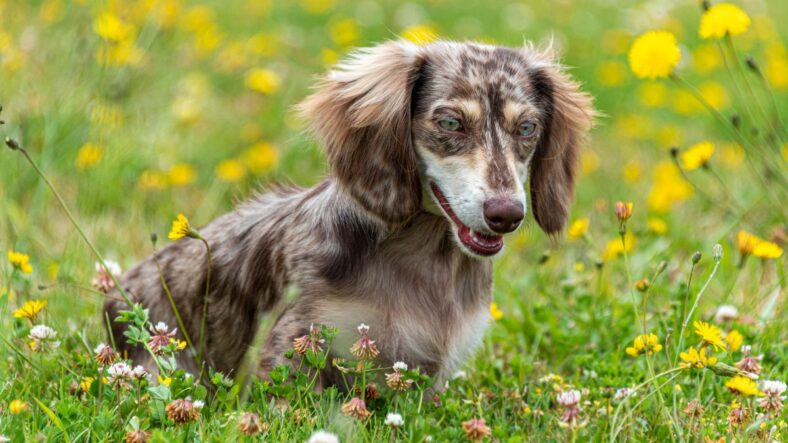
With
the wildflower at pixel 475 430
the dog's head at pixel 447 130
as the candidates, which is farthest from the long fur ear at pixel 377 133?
the wildflower at pixel 475 430

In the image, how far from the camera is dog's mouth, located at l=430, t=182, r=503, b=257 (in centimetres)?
331

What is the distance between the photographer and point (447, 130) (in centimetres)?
334

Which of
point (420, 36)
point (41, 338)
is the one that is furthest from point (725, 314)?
point (41, 338)

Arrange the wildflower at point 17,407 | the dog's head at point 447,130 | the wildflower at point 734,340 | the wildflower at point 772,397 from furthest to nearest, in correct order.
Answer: the wildflower at point 734,340 < the dog's head at point 447,130 < the wildflower at point 772,397 < the wildflower at point 17,407

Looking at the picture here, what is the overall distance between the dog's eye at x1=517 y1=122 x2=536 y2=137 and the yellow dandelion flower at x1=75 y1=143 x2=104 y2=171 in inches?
107

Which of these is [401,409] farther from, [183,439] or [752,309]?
[752,309]

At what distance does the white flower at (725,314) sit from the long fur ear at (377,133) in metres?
1.28

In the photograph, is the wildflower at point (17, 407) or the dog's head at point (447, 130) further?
the dog's head at point (447, 130)

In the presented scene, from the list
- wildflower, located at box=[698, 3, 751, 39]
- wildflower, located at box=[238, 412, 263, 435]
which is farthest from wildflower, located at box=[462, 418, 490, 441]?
wildflower, located at box=[698, 3, 751, 39]

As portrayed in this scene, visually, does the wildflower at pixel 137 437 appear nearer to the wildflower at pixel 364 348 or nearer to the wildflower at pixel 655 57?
the wildflower at pixel 364 348

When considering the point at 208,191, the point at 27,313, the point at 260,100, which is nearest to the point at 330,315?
the point at 27,313

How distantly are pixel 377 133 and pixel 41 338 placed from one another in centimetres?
122

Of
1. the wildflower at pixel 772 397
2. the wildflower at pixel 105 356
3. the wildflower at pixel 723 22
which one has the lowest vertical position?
the wildflower at pixel 772 397

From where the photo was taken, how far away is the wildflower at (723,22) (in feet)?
13.2
